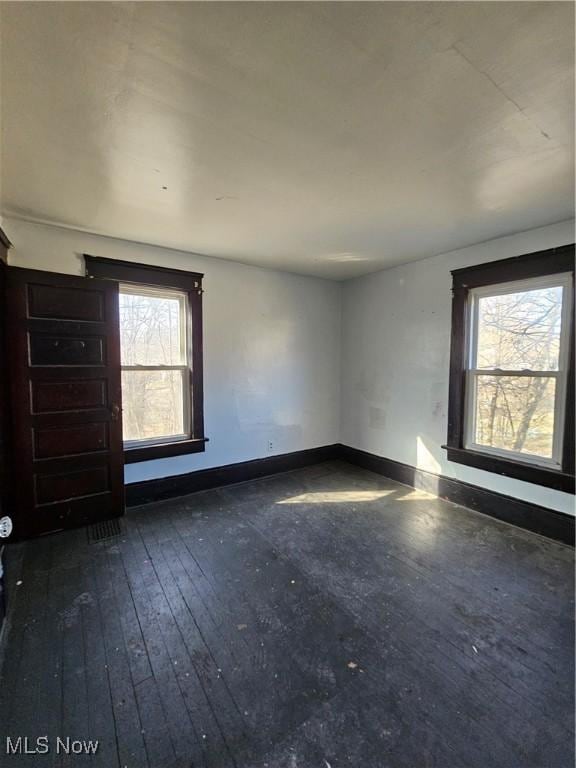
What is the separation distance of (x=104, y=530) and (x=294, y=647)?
76.6 inches

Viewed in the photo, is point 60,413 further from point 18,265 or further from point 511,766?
point 511,766

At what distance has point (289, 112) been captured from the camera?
1455 mm

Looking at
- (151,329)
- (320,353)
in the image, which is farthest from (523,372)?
(151,329)

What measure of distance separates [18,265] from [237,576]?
2.98 metres

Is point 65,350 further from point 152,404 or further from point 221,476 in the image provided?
point 221,476

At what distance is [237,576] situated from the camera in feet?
7.27

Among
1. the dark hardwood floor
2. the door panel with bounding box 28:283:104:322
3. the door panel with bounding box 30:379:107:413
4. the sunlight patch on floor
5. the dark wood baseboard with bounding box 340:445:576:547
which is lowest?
the dark hardwood floor

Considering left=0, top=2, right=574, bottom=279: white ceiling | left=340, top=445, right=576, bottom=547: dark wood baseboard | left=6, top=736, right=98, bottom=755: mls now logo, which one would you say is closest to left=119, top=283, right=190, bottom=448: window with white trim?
left=0, top=2, right=574, bottom=279: white ceiling

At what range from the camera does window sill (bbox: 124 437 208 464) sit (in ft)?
10.4

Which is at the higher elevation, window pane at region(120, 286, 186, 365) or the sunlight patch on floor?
window pane at region(120, 286, 186, 365)

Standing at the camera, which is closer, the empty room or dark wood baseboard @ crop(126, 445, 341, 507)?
the empty room

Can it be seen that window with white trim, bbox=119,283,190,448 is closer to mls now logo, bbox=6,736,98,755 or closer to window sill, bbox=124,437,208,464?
window sill, bbox=124,437,208,464

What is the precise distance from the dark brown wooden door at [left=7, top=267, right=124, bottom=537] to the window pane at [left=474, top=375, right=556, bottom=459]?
3.43 meters

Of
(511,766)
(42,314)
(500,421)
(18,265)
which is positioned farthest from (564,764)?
(18,265)
